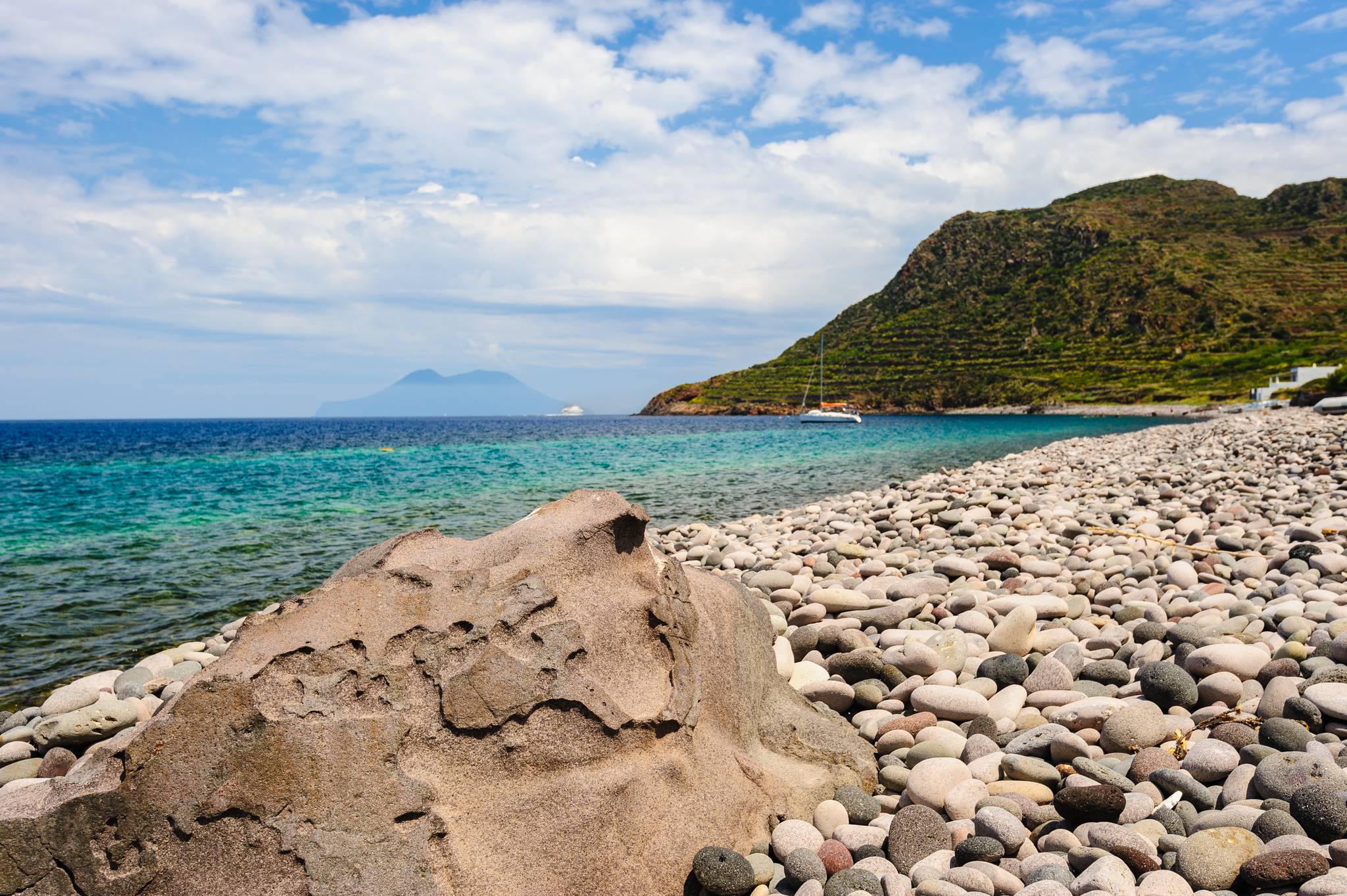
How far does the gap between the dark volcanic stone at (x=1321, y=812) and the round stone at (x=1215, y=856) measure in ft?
0.77

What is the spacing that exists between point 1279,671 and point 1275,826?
64.2 inches

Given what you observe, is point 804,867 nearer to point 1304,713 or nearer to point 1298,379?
point 1304,713

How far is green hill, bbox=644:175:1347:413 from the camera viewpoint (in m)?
80.2

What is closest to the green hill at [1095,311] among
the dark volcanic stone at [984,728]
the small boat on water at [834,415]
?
the small boat on water at [834,415]

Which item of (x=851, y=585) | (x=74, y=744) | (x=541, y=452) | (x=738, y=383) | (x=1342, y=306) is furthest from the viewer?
(x=738, y=383)

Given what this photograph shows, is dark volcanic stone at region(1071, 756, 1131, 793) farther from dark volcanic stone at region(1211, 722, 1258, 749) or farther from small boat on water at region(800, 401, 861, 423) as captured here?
small boat on water at region(800, 401, 861, 423)

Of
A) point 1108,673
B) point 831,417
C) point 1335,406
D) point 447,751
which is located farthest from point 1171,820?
point 831,417

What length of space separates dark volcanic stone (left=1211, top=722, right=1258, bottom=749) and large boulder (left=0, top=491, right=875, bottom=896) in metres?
1.93

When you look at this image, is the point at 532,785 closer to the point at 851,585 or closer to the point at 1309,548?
the point at 851,585

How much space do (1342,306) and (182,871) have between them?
107317 mm

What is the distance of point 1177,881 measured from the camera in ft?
8.76

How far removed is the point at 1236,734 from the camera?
3611 mm

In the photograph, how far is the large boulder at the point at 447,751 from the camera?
242cm

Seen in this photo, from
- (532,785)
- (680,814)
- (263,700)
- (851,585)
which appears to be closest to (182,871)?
(263,700)
